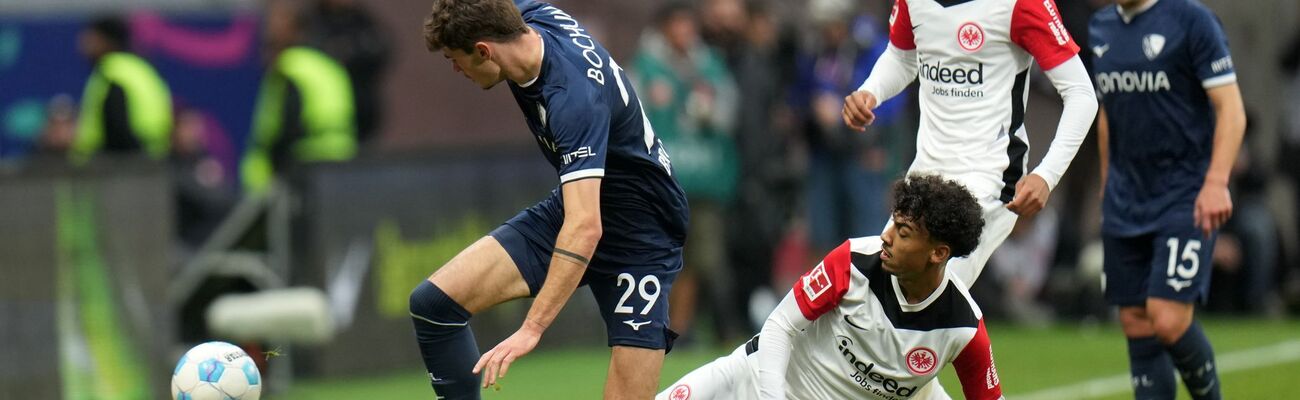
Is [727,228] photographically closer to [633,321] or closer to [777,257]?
[777,257]

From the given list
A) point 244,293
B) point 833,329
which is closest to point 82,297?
point 244,293

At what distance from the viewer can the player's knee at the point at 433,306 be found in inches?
263

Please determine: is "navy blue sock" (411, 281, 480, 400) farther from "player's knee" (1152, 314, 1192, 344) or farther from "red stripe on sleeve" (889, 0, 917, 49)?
"player's knee" (1152, 314, 1192, 344)

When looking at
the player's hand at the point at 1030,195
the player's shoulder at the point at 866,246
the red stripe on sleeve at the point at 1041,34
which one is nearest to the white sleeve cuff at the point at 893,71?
the red stripe on sleeve at the point at 1041,34

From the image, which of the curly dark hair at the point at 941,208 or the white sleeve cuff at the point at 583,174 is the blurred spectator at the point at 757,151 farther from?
the white sleeve cuff at the point at 583,174

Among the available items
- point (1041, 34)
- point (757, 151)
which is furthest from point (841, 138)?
point (1041, 34)

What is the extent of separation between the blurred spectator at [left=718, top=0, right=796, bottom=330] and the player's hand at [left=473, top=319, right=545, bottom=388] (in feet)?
24.0

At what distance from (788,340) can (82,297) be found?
481 centimetres

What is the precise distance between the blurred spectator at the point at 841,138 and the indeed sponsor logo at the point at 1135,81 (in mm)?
4784

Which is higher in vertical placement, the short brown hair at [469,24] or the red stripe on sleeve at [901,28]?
the short brown hair at [469,24]

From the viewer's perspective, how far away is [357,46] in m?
13.6

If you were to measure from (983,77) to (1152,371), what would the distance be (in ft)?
5.32

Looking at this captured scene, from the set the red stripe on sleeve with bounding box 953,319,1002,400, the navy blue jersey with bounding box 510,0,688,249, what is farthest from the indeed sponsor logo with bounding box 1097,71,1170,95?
the navy blue jersey with bounding box 510,0,688,249

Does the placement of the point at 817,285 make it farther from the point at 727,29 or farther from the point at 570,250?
the point at 727,29
